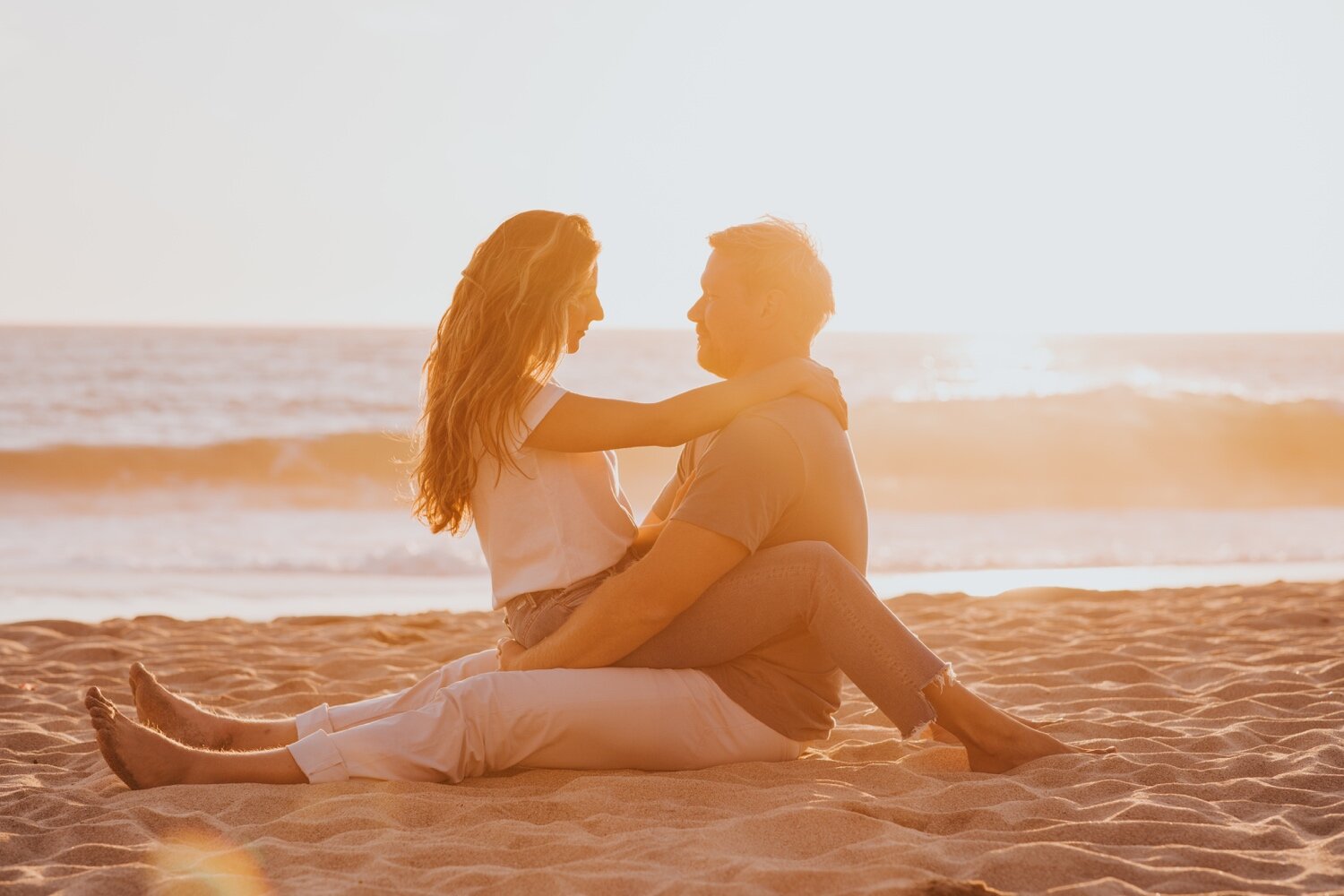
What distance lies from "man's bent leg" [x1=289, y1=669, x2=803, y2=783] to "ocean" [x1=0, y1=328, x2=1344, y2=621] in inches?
82.4

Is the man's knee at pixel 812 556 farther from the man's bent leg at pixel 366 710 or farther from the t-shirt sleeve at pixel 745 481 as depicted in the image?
the man's bent leg at pixel 366 710

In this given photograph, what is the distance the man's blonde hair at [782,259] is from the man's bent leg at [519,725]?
1.09 metres

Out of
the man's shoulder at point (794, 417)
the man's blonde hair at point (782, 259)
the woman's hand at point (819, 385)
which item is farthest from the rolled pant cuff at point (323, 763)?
the man's blonde hair at point (782, 259)

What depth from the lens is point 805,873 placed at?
2564mm

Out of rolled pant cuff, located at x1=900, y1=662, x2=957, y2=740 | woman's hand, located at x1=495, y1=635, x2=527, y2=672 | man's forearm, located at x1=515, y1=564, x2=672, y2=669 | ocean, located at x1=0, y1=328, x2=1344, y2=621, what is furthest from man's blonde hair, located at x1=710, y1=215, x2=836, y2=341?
ocean, located at x1=0, y1=328, x2=1344, y2=621

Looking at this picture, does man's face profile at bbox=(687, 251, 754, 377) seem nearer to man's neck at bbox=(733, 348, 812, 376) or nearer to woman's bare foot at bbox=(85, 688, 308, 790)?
man's neck at bbox=(733, 348, 812, 376)

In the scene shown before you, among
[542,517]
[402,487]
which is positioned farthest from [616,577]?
[402,487]

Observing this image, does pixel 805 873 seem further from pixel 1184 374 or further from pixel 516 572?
pixel 1184 374

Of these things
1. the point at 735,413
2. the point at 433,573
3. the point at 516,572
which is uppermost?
the point at 735,413

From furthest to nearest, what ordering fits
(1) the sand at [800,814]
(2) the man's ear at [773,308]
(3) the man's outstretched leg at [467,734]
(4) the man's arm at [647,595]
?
(2) the man's ear at [773,308] < (3) the man's outstretched leg at [467,734] < (4) the man's arm at [647,595] < (1) the sand at [800,814]

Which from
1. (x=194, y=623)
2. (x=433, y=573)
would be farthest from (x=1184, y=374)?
(x=194, y=623)

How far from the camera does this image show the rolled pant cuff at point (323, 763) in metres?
3.28

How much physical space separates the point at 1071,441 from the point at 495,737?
54.1 ft

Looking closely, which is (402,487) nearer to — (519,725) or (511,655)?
(511,655)
